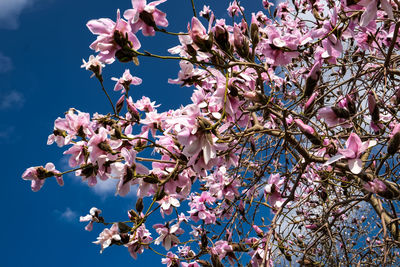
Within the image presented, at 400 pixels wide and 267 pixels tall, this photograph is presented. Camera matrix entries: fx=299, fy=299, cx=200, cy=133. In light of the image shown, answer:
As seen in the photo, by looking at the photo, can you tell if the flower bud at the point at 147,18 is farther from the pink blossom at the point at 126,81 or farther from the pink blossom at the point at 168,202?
the pink blossom at the point at 168,202

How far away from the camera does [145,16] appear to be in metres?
0.90

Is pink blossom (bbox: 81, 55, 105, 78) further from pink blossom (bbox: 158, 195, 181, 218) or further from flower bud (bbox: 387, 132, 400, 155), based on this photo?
flower bud (bbox: 387, 132, 400, 155)

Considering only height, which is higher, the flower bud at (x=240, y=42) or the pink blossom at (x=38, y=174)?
the flower bud at (x=240, y=42)

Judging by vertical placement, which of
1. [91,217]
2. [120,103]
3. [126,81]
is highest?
[126,81]

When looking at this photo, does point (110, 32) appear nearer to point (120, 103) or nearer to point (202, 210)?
point (120, 103)

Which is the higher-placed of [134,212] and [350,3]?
[350,3]

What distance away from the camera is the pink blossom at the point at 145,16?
0.89 m

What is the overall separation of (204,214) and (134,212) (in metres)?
0.73

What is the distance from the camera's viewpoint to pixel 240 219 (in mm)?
1731

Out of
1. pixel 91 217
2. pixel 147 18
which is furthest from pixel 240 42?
pixel 91 217

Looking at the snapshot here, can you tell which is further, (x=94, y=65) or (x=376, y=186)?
(x=94, y=65)

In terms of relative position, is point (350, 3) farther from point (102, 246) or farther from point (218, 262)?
point (102, 246)

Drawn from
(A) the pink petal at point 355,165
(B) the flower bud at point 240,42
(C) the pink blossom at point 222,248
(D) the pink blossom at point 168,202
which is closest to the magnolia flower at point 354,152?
(A) the pink petal at point 355,165

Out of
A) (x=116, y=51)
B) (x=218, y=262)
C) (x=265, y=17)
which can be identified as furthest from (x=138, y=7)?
(x=265, y=17)
